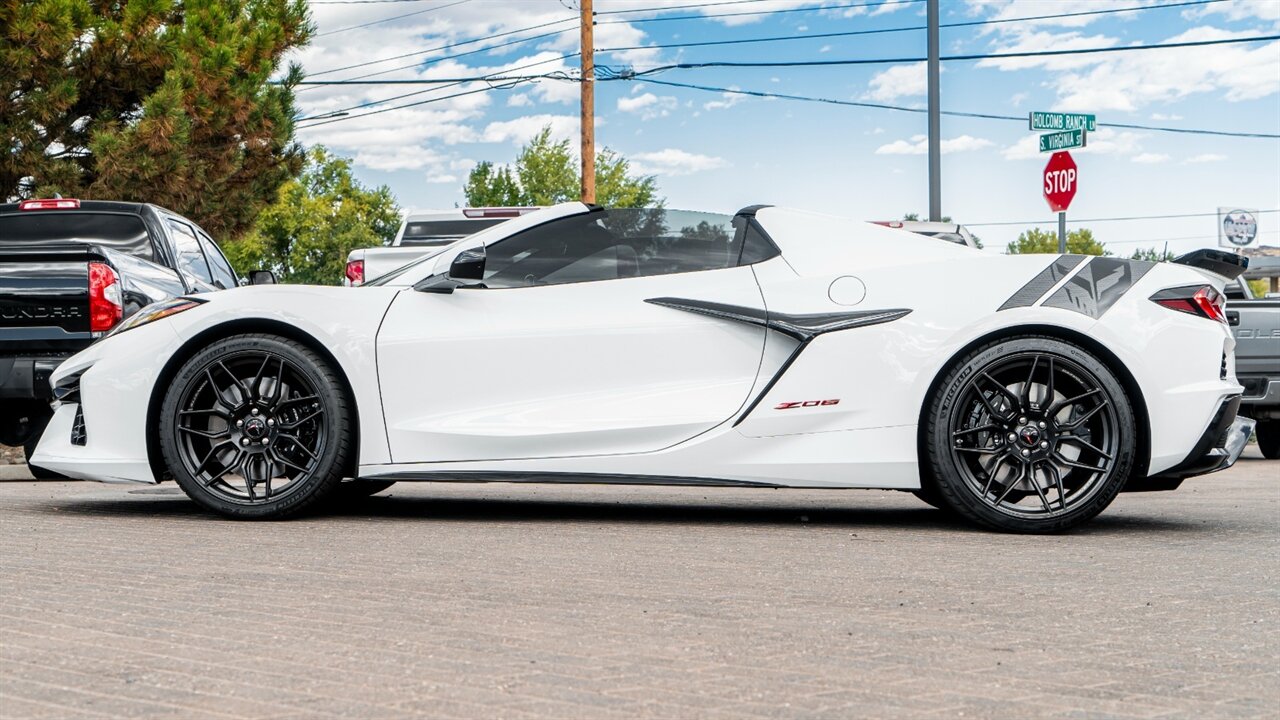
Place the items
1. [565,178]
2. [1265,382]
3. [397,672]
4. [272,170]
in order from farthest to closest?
1. [565,178]
2. [272,170]
3. [1265,382]
4. [397,672]

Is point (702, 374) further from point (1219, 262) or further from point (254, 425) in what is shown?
point (1219, 262)

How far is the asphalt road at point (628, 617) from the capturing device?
9.78ft

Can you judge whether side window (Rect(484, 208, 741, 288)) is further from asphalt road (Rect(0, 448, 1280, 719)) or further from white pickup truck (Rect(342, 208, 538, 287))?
white pickup truck (Rect(342, 208, 538, 287))

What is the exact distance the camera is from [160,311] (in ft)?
19.5

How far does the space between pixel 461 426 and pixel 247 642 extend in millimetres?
2190

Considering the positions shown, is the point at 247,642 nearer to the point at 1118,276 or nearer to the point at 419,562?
the point at 419,562

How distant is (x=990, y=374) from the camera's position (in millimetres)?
5441

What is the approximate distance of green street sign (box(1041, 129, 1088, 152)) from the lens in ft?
46.8

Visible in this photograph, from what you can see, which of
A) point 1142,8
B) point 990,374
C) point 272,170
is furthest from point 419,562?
point 1142,8

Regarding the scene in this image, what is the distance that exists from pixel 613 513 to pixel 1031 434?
1999mm

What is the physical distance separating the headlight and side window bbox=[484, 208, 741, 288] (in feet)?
4.34

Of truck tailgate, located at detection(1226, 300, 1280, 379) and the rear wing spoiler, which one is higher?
the rear wing spoiler

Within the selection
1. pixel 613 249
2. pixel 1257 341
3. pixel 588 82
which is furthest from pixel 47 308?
pixel 588 82

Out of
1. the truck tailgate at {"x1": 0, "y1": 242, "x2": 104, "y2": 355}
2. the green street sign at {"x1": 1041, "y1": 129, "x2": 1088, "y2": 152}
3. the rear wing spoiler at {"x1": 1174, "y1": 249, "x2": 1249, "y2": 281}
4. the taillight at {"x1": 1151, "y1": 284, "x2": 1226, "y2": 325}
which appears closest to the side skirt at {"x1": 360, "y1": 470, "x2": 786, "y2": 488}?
the taillight at {"x1": 1151, "y1": 284, "x2": 1226, "y2": 325}
